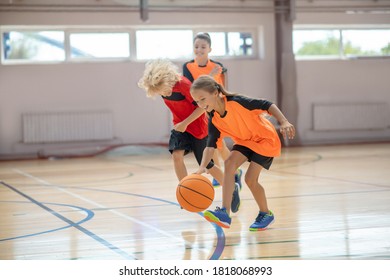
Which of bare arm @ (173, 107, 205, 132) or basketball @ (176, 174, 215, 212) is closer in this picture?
basketball @ (176, 174, 215, 212)

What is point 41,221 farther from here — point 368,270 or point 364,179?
point 364,179

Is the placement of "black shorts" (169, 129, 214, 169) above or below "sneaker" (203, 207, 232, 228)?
above

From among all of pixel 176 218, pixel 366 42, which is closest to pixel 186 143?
pixel 176 218

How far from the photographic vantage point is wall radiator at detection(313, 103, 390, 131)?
1353 cm

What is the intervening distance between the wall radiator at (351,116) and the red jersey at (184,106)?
29.6ft

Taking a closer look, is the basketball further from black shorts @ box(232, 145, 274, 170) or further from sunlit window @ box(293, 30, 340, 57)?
sunlit window @ box(293, 30, 340, 57)

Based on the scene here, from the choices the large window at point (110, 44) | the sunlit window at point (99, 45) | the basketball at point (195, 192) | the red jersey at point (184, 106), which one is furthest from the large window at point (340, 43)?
the basketball at point (195, 192)

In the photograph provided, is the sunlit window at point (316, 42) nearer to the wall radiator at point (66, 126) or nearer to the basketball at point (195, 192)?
the wall radiator at point (66, 126)

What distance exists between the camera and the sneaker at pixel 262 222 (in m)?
4.07

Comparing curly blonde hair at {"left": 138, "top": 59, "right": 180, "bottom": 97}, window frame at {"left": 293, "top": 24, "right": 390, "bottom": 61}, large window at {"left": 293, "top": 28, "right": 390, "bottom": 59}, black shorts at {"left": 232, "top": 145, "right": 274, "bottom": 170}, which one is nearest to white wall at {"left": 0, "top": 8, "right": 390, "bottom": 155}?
window frame at {"left": 293, "top": 24, "right": 390, "bottom": 61}

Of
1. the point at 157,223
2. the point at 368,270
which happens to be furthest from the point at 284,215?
the point at 368,270

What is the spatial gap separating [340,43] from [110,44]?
188 inches

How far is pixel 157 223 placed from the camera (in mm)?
4477

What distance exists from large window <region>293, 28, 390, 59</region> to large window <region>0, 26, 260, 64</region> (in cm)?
106
